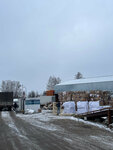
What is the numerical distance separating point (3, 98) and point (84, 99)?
17875mm

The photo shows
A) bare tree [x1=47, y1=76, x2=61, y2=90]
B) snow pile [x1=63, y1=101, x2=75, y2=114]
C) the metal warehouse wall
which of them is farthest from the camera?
bare tree [x1=47, y1=76, x2=61, y2=90]

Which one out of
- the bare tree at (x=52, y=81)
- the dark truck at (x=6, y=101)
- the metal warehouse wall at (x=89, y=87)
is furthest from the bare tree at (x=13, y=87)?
the metal warehouse wall at (x=89, y=87)

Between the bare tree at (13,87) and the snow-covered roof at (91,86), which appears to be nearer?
the snow-covered roof at (91,86)

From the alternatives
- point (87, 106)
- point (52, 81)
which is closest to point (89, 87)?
point (87, 106)

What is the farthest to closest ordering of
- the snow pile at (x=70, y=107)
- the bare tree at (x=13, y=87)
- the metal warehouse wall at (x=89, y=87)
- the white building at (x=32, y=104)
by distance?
the bare tree at (x=13, y=87)
the white building at (x=32, y=104)
the metal warehouse wall at (x=89, y=87)
the snow pile at (x=70, y=107)

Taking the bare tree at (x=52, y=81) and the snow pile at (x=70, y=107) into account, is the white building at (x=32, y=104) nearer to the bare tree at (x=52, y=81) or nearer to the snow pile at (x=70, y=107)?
the snow pile at (x=70, y=107)

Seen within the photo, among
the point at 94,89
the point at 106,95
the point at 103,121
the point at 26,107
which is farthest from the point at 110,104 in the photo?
the point at 26,107

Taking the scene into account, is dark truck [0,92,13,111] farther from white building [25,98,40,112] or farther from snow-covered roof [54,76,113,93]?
snow-covered roof [54,76,113,93]

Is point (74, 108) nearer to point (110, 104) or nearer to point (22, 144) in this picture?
point (110, 104)

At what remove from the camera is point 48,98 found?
4428 centimetres

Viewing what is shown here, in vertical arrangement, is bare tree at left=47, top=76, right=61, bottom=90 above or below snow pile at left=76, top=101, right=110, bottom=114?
above

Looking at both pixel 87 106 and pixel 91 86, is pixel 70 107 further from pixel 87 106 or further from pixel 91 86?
pixel 91 86

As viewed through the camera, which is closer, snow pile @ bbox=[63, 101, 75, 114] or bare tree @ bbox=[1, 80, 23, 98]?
snow pile @ bbox=[63, 101, 75, 114]

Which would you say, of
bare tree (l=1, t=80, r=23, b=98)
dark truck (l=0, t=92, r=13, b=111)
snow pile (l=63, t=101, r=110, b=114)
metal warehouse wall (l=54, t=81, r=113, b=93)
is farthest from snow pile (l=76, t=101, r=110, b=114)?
bare tree (l=1, t=80, r=23, b=98)
